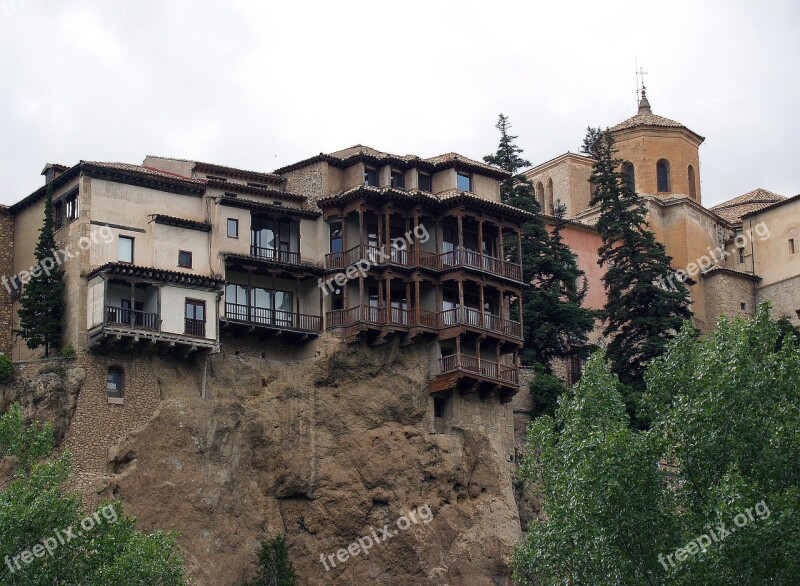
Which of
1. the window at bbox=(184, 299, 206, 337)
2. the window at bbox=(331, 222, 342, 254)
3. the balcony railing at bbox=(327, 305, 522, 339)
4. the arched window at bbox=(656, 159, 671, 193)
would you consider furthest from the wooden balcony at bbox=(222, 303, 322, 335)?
the arched window at bbox=(656, 159, 671, 193)

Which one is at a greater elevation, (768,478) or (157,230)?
(157,230)

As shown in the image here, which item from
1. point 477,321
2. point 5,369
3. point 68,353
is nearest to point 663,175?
point 477,321

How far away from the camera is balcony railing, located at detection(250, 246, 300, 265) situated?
220 feet

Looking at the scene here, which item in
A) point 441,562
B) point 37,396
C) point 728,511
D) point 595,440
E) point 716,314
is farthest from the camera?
point 716,314

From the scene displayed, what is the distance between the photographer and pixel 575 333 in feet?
254

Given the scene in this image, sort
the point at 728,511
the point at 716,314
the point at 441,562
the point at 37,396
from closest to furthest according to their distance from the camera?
the point at 728,511, the point at 37,396, the point at 441,562, the point at 716,314

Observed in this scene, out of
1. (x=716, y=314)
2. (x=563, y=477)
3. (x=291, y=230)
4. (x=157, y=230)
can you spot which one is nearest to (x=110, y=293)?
(x=157, y=230)

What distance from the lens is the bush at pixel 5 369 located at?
60969 millimetres

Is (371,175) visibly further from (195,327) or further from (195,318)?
(195,327)

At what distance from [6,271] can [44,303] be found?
199 inches

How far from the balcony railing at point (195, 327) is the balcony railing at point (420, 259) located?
698 centimetres

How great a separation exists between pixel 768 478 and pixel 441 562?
733 inches

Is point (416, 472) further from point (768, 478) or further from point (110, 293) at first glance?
point (768, 478)

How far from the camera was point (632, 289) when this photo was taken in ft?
259
